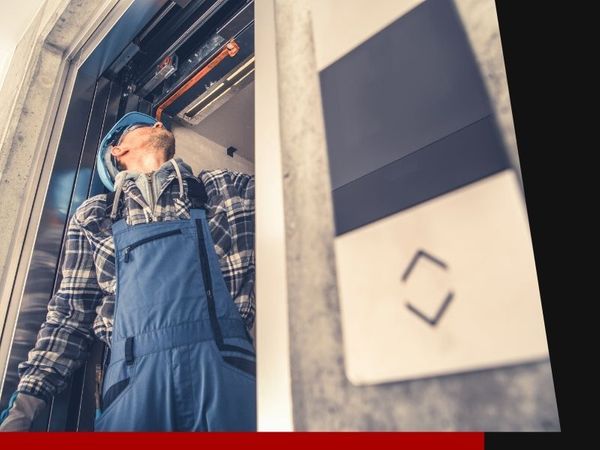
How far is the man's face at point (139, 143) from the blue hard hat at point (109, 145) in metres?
0.07

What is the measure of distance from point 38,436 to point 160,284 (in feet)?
2.19

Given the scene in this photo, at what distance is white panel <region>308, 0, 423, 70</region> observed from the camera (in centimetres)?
76

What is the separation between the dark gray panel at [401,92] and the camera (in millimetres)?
630

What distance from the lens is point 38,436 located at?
641mm

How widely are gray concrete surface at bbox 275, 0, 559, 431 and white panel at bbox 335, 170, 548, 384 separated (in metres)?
0.02

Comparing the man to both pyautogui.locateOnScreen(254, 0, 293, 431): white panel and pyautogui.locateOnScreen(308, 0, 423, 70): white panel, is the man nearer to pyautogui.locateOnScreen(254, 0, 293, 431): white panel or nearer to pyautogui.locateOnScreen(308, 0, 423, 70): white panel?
pyautogui.locateOnScreen(254, 0, 293, 431): white panel

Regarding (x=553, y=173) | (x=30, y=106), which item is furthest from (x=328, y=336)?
(x=30, y=106)

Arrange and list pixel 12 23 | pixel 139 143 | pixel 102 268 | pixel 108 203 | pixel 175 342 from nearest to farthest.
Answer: pixel 175 342 → pixel 102 268 → pixel 108 203 → pixel 139 143 → pixel 12 23

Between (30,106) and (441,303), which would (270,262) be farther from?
(30,106)

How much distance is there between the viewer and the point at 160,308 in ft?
4.11

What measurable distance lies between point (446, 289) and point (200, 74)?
1.83 m

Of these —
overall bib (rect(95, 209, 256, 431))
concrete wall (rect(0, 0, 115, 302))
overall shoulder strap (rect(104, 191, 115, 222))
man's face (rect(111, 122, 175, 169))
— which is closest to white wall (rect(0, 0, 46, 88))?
concrete wall (rect(0, 0, 115, 302))

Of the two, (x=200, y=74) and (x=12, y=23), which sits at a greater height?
(x=12, y=23)

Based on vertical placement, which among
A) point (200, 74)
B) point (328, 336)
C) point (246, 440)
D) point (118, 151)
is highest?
point (200, 74)
